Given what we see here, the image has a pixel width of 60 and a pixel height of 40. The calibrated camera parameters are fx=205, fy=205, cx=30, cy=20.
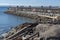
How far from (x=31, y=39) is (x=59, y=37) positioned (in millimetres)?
3701

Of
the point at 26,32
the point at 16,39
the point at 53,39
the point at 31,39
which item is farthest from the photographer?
the point at 26,32

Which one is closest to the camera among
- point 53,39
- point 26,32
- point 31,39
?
point 53,39

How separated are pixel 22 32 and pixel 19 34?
0.31 meters

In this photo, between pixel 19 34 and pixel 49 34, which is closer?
pixel 49 34

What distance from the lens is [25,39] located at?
13.9 meters

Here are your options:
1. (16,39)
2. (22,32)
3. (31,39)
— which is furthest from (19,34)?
(31,39)

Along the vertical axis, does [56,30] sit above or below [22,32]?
above

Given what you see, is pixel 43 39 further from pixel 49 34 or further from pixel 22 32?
pixel 22 32

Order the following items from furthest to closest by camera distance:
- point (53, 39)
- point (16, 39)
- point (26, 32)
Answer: point (26, 32)
point (16, 39)
point (53, 39)

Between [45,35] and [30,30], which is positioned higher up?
[45,35]

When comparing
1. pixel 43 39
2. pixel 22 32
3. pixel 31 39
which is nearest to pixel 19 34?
pixel 22 32

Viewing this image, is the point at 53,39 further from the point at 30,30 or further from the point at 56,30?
the point at 30,30

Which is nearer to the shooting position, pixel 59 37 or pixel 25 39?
pixel 59 37

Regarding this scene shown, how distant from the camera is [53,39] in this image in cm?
983
